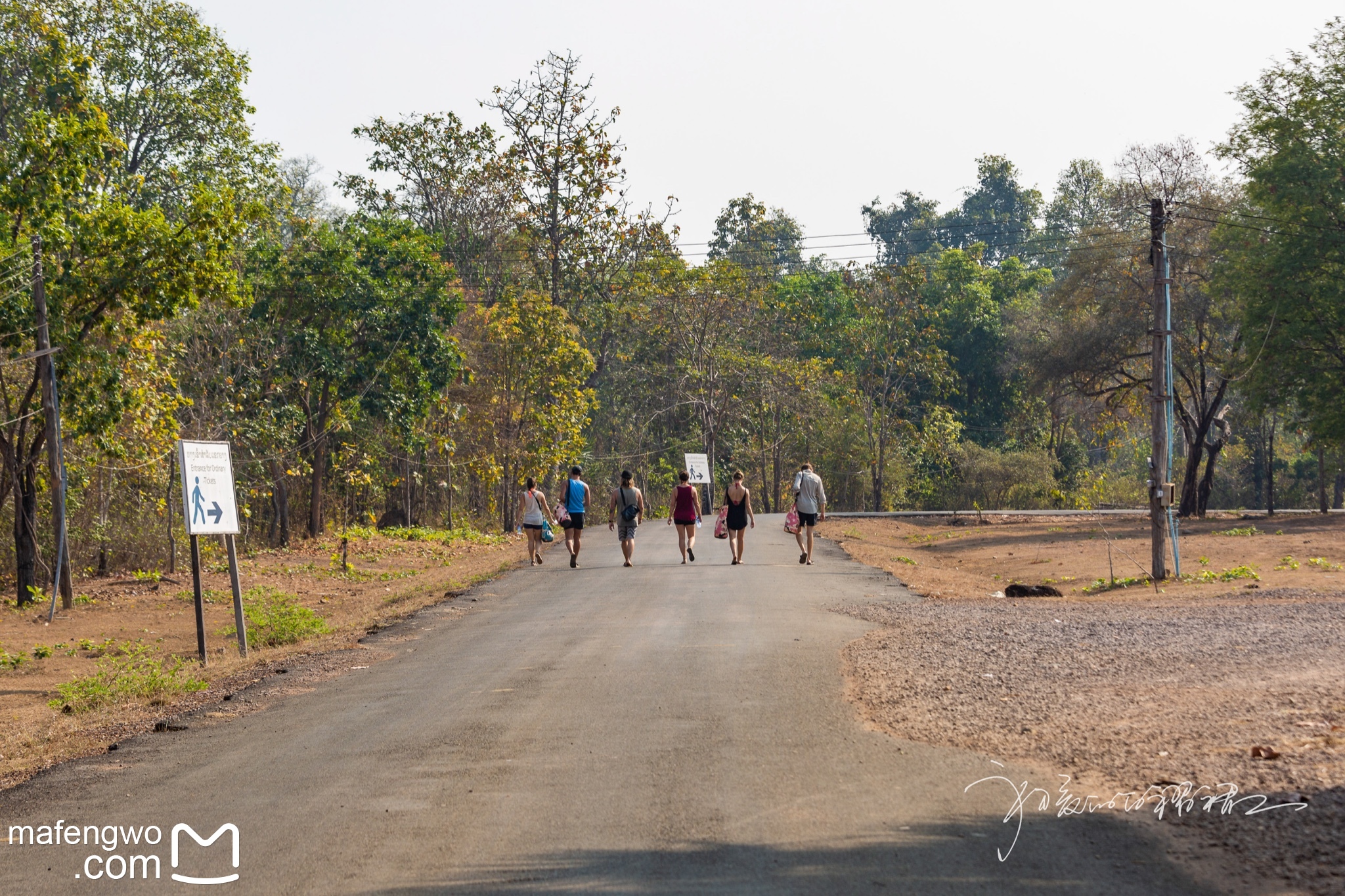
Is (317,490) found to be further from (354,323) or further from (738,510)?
(738,510)

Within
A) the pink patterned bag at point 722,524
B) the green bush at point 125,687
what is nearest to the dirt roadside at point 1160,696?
the pink patterned bag at point 722,524

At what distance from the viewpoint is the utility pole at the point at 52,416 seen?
17672 millimetres

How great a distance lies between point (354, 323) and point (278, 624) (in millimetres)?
16196

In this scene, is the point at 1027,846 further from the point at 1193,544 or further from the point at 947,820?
the point at 1193,544

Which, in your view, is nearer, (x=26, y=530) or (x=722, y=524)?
(x=26, y=530)

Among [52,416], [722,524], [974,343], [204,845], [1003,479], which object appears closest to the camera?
[204,845]

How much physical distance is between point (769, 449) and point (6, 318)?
130 feet

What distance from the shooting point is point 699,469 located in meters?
43.5

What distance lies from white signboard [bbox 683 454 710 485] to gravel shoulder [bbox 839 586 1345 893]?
91.2 ft

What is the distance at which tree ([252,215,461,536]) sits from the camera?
29.5 metres

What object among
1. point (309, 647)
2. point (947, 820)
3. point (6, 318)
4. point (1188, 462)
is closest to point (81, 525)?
point (6, 318)

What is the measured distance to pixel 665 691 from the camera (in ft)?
31.3

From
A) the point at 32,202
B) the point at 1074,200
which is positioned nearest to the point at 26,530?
the point at 32,202

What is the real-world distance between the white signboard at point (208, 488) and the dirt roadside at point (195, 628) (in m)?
1.51
